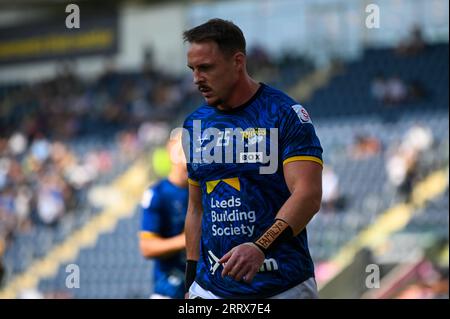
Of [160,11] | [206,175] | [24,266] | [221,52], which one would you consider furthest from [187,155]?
[160,11]

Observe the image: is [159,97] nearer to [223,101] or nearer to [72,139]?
[72,139]

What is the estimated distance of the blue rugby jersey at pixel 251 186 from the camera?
455 centimetres

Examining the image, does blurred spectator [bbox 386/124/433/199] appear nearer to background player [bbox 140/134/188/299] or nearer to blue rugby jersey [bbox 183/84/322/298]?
background player [bbox 140/134/188/299]

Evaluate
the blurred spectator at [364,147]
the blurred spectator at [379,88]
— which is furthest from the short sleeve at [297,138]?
the blurred spectator at [379,88]

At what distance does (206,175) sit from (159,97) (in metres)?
21.0

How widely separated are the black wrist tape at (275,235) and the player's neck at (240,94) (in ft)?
2.29

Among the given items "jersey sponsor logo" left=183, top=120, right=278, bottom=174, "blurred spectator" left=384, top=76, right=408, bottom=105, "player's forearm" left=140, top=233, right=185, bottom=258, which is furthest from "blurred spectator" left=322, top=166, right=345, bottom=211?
"jersey sponsor logo" left=183, top=120, right=278, bottom=174

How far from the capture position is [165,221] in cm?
748

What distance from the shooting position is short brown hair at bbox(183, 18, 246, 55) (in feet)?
15.2

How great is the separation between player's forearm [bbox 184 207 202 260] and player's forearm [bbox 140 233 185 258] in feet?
6.42

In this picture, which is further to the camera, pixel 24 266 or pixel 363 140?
pixel 24 266

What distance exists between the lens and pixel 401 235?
1656 cm

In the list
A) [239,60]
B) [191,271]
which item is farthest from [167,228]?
[239,60]

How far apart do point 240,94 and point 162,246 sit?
2.68m
